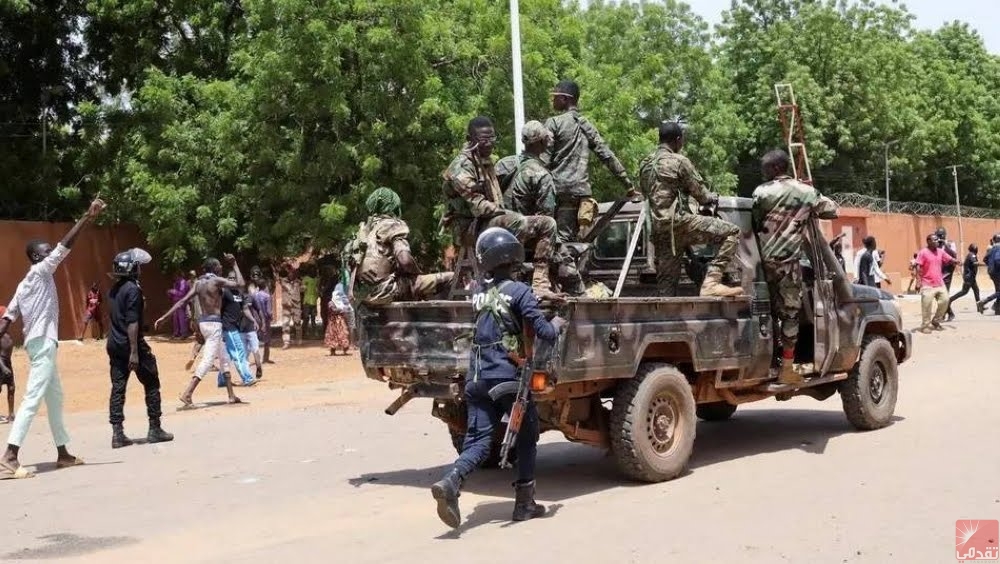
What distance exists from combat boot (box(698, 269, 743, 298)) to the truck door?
947 mm

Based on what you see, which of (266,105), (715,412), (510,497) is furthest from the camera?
(266,105)

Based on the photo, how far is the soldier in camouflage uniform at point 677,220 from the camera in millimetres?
8414

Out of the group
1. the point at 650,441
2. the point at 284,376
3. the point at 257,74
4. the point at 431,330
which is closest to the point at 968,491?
the point at 650,441

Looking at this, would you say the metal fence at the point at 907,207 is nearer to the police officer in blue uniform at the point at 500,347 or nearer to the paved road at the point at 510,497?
the paved road at the point at 510,497

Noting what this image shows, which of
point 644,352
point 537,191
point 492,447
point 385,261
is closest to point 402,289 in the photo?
point 385,261

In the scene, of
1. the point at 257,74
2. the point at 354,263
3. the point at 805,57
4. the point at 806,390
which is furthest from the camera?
the point at 805,57

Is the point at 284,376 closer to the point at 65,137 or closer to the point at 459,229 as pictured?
the point at 459,229

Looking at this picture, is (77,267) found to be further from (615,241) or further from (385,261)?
(385,261)

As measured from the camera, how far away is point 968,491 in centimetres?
705

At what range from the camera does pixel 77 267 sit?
24766 mm

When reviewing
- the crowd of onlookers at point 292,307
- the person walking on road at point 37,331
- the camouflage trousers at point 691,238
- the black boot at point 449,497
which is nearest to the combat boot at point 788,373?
the camouflage trousers at point 691,238

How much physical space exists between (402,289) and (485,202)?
861 mm

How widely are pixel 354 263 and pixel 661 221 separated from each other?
92.8 inches

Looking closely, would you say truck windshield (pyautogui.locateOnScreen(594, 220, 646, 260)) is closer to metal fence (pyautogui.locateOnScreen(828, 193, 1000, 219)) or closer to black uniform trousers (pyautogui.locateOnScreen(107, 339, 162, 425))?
black uniform trousers (pyautogui.locateOnScreen(107, 339, 162, 425))
